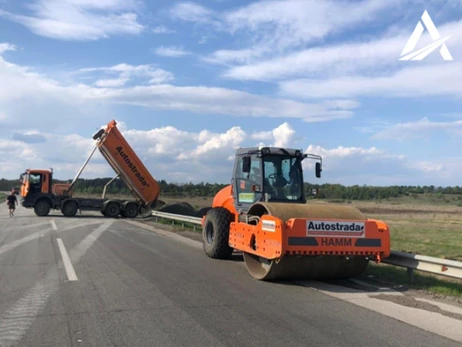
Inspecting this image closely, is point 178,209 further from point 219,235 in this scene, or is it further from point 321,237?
point 321,237

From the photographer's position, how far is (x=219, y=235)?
41.4 ft

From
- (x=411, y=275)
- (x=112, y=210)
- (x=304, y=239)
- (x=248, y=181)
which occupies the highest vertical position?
(x=248, y=181)

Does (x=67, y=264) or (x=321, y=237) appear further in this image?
(x=67, y=264)

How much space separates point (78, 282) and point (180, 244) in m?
7.54

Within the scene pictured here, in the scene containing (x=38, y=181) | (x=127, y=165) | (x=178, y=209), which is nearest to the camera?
(x=127, y=165)

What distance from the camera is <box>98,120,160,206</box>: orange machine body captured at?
99.6 feet

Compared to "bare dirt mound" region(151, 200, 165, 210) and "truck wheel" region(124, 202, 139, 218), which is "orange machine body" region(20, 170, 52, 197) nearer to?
"truck wheel" region(124, 202, 139, 218)

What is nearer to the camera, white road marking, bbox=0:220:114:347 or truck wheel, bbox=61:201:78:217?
white road marking, bbox=0:220:114:347

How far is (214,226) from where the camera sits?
12.9 m

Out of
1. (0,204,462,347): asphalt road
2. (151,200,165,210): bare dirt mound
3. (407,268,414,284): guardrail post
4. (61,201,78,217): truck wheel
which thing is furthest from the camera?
(151,200,165,210): bare dirt mound

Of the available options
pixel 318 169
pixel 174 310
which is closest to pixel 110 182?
pixel 318 169

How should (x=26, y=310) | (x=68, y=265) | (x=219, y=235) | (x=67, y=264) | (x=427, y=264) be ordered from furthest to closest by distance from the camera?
(x=219, y=235), (x=67, y=264), (x=68, y=265), (x=427, y=264), (x=26, y=310)

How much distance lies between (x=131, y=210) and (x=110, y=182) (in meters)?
2.31

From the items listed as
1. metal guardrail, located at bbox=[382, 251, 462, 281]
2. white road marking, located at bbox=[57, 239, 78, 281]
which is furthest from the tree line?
white road marking, located at bbox=[57, 239, 78, 281]
